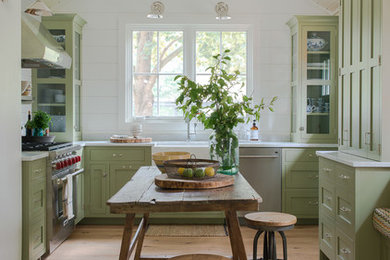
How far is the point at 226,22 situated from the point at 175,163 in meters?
3.49

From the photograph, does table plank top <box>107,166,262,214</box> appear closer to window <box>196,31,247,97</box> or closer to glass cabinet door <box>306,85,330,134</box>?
glass cabinet door <box>306,85,330,134</box>

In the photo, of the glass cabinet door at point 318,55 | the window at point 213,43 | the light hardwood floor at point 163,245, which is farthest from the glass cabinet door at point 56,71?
the glass cabinet door at point 318,55

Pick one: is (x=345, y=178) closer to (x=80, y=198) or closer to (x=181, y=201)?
(x=181, y=201)

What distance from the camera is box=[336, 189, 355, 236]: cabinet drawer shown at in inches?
116

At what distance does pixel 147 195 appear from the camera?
214cm

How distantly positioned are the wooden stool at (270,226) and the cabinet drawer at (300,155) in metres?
2.04

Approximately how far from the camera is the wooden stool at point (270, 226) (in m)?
2.79

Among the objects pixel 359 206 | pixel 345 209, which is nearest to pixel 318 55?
pixel 345 209

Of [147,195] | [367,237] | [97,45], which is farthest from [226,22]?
[147,195]

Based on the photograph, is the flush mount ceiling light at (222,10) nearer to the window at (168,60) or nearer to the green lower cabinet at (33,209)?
the window at (168,60)

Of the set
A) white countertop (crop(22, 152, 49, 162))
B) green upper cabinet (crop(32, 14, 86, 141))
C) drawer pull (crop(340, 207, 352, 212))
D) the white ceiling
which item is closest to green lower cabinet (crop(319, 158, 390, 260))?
drawer pull (crop(340, 207, 352, 212))

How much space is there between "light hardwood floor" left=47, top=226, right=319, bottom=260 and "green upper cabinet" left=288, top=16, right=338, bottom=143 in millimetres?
1190

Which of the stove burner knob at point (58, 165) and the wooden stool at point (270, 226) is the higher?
the stove burner knob at point (58, 165)

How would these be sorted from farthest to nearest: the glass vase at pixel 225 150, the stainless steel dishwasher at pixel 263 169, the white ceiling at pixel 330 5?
the white ceiling at pixel 330 5
the stainless steel dishwasher at pixel 263 169
the glass vase at pixel 225 150
